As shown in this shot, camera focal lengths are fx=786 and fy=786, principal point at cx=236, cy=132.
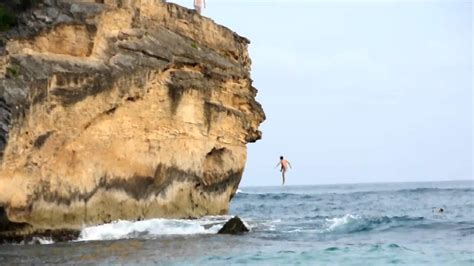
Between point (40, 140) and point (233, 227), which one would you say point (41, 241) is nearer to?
point (40, 140)

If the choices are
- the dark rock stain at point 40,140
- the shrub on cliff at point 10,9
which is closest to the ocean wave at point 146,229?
the dark rock stain at point 40,140

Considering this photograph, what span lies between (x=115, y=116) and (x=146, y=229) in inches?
126

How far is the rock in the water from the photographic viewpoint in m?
21.9

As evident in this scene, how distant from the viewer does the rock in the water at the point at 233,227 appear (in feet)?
71.8

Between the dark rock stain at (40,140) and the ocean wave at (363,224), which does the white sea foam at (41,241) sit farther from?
the ocean wave at (363,224)

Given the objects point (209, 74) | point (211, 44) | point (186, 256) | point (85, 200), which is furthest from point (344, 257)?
point (211, 44)

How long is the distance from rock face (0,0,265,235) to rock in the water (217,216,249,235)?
95.2 inches

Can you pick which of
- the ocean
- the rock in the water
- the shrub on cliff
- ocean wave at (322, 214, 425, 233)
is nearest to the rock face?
the shrub on cliff

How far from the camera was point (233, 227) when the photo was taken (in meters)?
22.0

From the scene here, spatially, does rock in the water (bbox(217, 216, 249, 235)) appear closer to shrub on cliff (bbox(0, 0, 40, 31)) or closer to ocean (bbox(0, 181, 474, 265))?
ocean (bbox(0, 181, 474, 265))

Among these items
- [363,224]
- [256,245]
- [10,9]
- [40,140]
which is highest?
[10,9]

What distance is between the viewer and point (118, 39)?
21953 millimetres

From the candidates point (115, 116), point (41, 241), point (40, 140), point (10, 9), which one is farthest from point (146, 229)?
point (10, 9)

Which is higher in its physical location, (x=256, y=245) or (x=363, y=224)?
(x=363, y=224)
